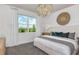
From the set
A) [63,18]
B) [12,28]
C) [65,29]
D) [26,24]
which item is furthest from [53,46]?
[12,28]

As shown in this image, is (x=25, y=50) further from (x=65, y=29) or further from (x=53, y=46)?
(x=65, y=29)

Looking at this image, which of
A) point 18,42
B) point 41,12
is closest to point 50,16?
point 41,12

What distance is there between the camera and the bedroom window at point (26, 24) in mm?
2012

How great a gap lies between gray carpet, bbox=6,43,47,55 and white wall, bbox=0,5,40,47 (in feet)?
0.29

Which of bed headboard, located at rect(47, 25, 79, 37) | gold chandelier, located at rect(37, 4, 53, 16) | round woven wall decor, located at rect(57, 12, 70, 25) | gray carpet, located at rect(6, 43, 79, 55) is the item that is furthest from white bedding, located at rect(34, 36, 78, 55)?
gold chandelier, located at rect(37, 4, 53, 16)

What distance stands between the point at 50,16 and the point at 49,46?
69 cm

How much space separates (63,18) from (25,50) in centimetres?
123

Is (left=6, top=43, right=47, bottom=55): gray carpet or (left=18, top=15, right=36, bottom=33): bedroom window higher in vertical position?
(left=18, top=15, right=36, bottom=33): bedroom window

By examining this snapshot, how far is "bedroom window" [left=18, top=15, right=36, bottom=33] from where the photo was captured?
2.01 m

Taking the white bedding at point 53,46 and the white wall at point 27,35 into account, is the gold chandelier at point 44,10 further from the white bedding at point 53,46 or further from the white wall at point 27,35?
the white bedding at point 53,46

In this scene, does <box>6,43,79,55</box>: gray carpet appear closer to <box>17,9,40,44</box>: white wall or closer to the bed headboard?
<box>17,9,40,44</box>: white wall

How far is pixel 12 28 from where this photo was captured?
6.81 ft

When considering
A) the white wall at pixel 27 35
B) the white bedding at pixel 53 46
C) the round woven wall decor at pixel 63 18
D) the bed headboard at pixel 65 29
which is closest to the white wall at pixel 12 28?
the white wall at pixel 27 35

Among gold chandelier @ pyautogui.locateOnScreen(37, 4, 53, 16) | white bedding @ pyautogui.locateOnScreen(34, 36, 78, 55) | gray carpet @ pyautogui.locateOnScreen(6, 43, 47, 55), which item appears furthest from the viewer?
gold chandelier @ pyautogui.locateOnScreen(37, 4, 53, 16)
